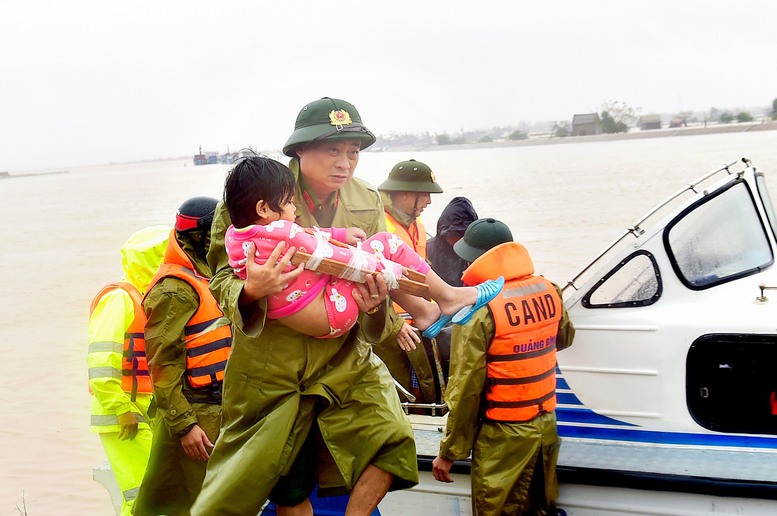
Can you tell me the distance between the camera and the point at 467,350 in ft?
11.3

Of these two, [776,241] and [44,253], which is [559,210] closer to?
[44,253]

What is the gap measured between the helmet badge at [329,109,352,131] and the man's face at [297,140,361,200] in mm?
61

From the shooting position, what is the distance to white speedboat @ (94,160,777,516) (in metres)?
3.34

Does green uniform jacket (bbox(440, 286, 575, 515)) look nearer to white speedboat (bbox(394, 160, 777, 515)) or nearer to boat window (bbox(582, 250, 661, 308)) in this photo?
white speedboat (bbox(394, 160, 777, 515))

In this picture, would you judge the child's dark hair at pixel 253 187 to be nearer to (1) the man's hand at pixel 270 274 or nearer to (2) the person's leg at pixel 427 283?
(1) the man's hand at pixel 270 274

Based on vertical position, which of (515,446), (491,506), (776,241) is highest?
(776,241)

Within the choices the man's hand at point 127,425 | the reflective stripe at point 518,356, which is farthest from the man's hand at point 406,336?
the man's hand at point 127,425

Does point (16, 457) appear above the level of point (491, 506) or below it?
below

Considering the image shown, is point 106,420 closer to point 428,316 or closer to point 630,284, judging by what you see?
point 428,316

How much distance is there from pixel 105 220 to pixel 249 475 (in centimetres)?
3451

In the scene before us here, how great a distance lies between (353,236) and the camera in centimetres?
272

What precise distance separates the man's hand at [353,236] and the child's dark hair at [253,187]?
0.76 feet

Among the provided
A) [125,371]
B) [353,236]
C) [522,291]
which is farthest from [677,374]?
[125,371]

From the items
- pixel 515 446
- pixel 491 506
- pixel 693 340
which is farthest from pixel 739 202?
pixel 491 506
